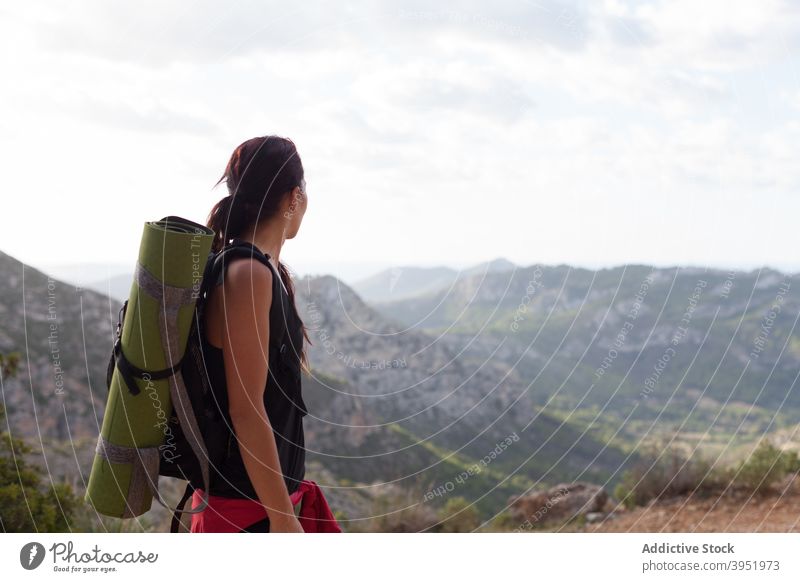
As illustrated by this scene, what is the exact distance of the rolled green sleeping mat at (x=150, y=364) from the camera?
2650 millimetres

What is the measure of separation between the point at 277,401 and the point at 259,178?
2.58 ft

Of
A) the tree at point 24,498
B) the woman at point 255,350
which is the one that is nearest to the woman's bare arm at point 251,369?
the woman at point 255,350

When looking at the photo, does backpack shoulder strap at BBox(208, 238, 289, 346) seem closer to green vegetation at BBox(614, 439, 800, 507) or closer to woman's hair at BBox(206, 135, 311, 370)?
woman's hair at BBox(206, 135, 311, 370)

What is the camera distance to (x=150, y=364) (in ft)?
8.79

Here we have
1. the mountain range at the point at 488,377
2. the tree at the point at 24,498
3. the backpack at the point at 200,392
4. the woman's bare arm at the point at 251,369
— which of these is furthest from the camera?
the mountain range at the point at 488,377

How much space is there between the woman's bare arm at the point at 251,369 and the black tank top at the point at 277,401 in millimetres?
88

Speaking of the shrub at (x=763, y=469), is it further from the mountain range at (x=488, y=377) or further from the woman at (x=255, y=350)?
the woman at (x=255, y=350)

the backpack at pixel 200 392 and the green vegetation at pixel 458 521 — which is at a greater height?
the backpack at pixel 200 392

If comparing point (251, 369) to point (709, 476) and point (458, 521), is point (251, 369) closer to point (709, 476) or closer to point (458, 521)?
point (709, 476)

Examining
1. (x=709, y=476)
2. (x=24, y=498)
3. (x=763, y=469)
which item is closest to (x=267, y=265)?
(x=24, y=498)

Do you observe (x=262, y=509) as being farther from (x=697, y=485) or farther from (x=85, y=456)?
(x=85, y=456)

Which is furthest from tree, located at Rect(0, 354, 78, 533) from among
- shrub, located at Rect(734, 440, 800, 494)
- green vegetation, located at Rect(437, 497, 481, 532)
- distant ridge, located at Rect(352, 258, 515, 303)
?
distant ridge, located at Rect(352, 258, 515, 303)

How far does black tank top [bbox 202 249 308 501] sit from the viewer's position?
2645 mm

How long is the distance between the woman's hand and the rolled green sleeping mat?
332mm
